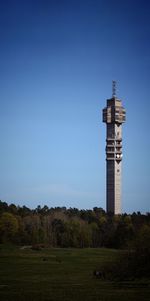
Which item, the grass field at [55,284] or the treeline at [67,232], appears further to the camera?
the treeline at [67,232]

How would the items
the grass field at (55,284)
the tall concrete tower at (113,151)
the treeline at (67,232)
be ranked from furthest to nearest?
the tall concrete tower at (113,151) < the treeline at (67,232) < the grass field at (55,284)

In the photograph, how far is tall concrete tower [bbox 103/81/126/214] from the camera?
449 feet

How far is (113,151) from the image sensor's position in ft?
457

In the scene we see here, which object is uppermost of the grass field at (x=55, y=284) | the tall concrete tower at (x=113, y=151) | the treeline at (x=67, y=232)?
the tall concrete tower at (x=113, y=151)

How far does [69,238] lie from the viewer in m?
119

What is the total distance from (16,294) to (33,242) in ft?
273

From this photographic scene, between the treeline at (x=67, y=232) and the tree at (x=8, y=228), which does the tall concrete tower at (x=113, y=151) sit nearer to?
the treeline at (x=67, y=232)

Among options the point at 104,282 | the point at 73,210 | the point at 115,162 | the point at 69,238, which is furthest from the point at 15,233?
the point at 104,282

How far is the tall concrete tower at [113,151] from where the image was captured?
449 feet

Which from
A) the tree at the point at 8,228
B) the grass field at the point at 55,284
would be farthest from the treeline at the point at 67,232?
the grass field at the point at 55,284

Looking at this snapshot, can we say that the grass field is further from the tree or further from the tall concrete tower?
the tall concrete tower

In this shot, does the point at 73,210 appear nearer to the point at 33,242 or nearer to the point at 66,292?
the point at 33,242

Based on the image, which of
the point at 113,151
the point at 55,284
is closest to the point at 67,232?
the point at 113,151

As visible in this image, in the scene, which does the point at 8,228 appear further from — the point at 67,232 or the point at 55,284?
the point at 55,284
